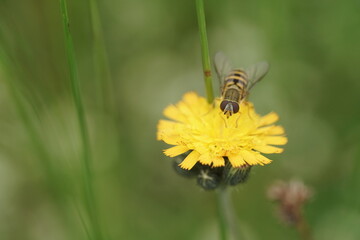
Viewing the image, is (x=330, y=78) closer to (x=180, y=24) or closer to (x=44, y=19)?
(x=180, y=24)

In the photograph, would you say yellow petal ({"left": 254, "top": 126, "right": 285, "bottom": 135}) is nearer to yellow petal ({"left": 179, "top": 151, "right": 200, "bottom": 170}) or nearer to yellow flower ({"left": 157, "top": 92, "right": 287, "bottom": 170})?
yellow flower ({"left": 157, "top": 92, "right": 287, "bottom": 170})

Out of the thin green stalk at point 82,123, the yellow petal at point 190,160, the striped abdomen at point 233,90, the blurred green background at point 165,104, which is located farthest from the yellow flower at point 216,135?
the blurred green background at point 165,104

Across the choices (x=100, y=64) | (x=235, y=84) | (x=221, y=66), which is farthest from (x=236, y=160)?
(x=100, y=64)

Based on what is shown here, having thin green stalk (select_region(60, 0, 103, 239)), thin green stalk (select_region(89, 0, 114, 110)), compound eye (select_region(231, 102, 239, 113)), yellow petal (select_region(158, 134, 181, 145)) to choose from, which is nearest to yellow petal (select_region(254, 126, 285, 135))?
compound eye (select_region(231, 102, 239, 113))

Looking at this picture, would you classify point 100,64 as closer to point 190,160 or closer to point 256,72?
point 256,72

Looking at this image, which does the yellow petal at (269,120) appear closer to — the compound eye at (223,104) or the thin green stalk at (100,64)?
the compound eye at (223,104)

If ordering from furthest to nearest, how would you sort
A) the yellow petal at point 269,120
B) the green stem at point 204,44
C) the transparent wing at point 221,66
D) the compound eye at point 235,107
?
the transparent wing at point 221,66 < the yellow petal at point 269,120 < the compound eye at point 235,107 < the green stem at point 204,44
